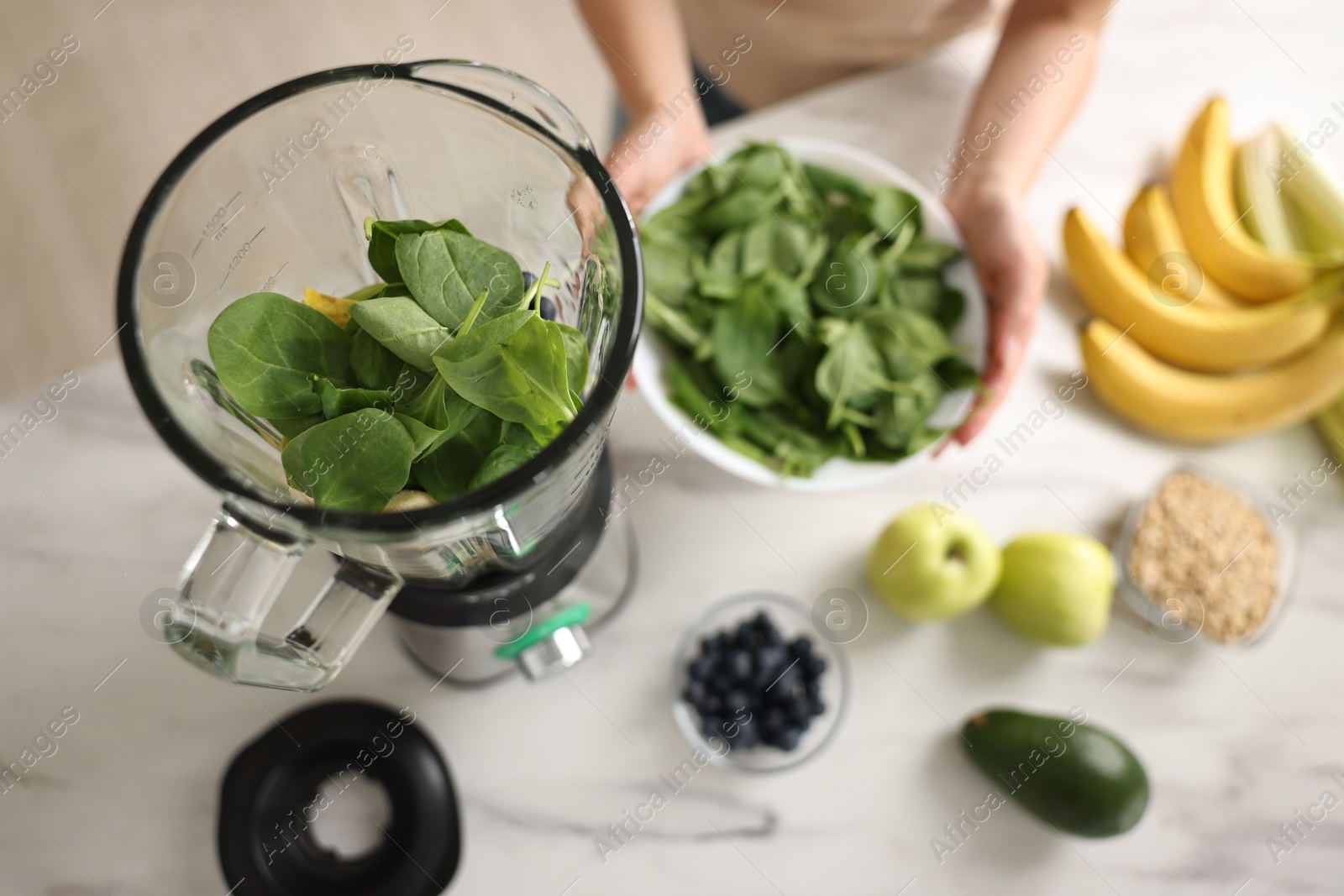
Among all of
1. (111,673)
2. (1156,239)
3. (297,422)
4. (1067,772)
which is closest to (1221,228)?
(1156,239)

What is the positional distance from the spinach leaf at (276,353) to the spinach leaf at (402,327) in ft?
0.11

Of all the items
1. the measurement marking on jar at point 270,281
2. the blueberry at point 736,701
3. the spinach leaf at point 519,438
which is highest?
the measurement marking on jar at point 270,281

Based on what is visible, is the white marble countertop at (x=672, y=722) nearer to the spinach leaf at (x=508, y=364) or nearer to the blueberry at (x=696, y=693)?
the blueberry at (x=696, y=693)

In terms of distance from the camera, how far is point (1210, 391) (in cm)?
84

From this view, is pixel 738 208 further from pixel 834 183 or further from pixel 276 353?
pixel 276 353

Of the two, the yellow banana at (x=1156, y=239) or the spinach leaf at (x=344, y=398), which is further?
the yellow banana at (x=1156, y=239)

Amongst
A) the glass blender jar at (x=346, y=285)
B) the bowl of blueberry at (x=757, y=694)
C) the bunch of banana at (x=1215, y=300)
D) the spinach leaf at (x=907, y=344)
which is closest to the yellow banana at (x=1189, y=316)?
the bunch of banana at (x=1215, y=300)

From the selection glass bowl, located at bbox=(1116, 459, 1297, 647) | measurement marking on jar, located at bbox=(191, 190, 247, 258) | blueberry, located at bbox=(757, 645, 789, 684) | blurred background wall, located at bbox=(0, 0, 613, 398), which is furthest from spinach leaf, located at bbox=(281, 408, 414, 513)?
blurred background wall, located at bbox=(0, 0, 613, 398)

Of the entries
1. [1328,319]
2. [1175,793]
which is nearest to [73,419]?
[1175,793]

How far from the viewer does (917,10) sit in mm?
908

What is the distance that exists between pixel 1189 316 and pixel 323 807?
35.0 inches

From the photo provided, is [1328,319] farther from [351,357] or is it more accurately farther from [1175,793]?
[351,357]

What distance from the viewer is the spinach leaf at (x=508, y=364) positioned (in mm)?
397

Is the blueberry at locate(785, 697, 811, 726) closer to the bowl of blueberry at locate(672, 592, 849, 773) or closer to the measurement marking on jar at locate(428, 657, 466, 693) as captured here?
the bowl of blueberry at locate(672, 592, 849, 773)
